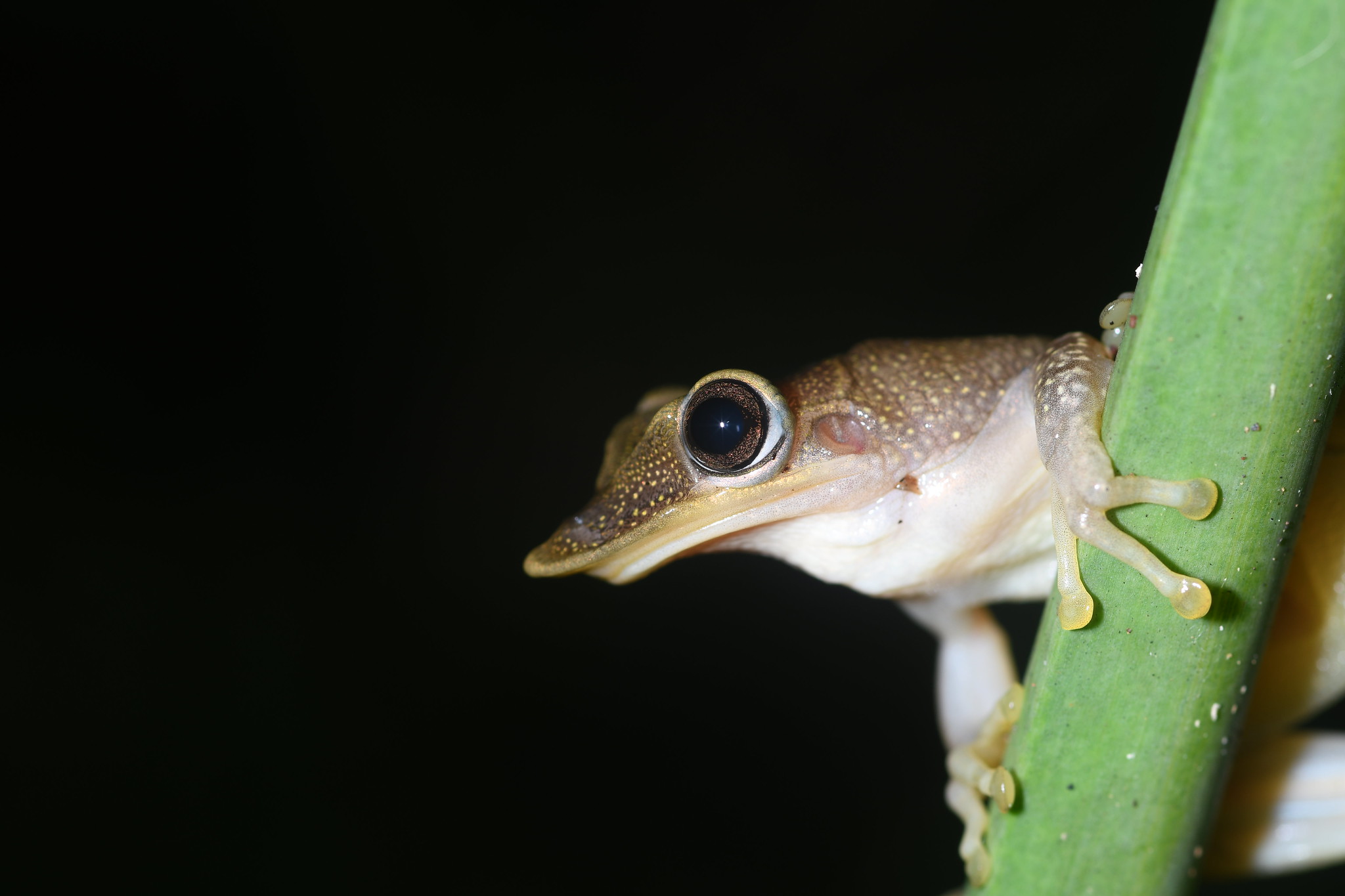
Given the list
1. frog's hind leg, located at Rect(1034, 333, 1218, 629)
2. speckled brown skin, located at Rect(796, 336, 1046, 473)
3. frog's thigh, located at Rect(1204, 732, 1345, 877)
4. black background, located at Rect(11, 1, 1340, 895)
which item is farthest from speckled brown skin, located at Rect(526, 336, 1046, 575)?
black background, located at Rect(11, 1, 1340, 895)

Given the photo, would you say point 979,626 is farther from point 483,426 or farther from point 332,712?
point 483,426

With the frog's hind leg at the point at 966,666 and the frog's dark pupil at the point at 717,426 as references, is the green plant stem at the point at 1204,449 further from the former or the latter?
the frog's hind leg at the point at 966,666

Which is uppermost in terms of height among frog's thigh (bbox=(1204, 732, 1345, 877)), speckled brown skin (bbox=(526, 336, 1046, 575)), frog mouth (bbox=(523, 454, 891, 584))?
speckled brown skin (bbox=(526, 336, 1046, 575))

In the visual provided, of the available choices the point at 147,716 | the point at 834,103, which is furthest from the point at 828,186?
the point at 147,716

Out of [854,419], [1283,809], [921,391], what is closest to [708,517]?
[854,419]

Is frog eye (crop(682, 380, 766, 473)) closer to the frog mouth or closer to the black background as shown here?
the frog mouth

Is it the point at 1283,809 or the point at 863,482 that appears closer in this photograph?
the point at 863,482

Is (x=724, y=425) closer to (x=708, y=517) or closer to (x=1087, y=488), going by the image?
(x=708, y=517)
